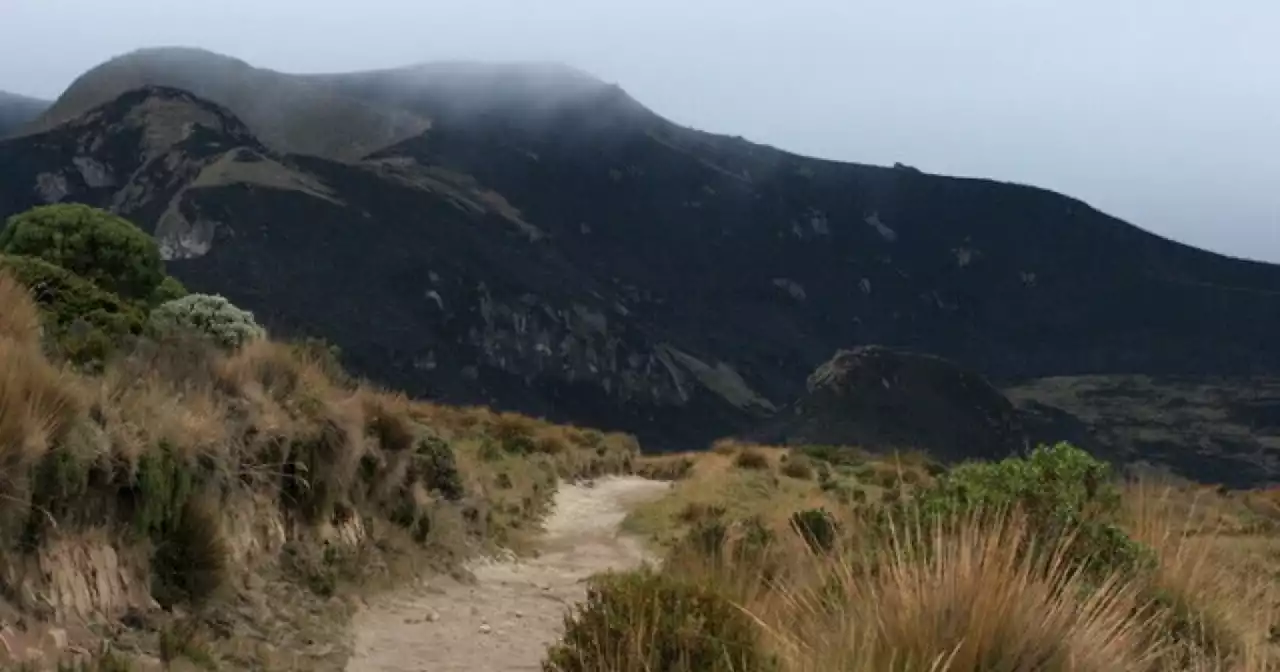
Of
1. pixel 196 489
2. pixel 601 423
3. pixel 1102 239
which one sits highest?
pixel 1102 239

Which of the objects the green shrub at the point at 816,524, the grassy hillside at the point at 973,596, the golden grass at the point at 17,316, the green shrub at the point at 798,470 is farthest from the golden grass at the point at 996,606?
the green shrub at the point at 798,470

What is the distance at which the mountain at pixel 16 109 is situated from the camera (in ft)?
522

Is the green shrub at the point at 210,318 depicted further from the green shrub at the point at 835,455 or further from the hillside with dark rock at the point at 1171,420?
the hillside with dark rock at the point at 1171,420

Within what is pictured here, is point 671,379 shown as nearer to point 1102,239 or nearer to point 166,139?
point 166,139

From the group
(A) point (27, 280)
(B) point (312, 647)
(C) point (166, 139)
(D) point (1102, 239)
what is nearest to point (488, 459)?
(A) point (27, 280)

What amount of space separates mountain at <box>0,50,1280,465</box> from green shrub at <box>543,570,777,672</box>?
222 ft

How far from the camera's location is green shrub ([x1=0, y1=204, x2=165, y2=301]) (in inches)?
1003

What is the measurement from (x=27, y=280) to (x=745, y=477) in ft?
50.8

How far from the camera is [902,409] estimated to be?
3098 inches

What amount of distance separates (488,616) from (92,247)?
20.6m

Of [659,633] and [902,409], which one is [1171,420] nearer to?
[902,409]

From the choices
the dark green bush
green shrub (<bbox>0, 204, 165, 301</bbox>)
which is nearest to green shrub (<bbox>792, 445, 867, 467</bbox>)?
green shrub (<bbox>0, 204, 165, 301</bbox>)

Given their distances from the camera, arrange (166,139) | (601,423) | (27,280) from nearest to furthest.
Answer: (27,280) → (601,423) → (166,139)

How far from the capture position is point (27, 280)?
12.9 meters
